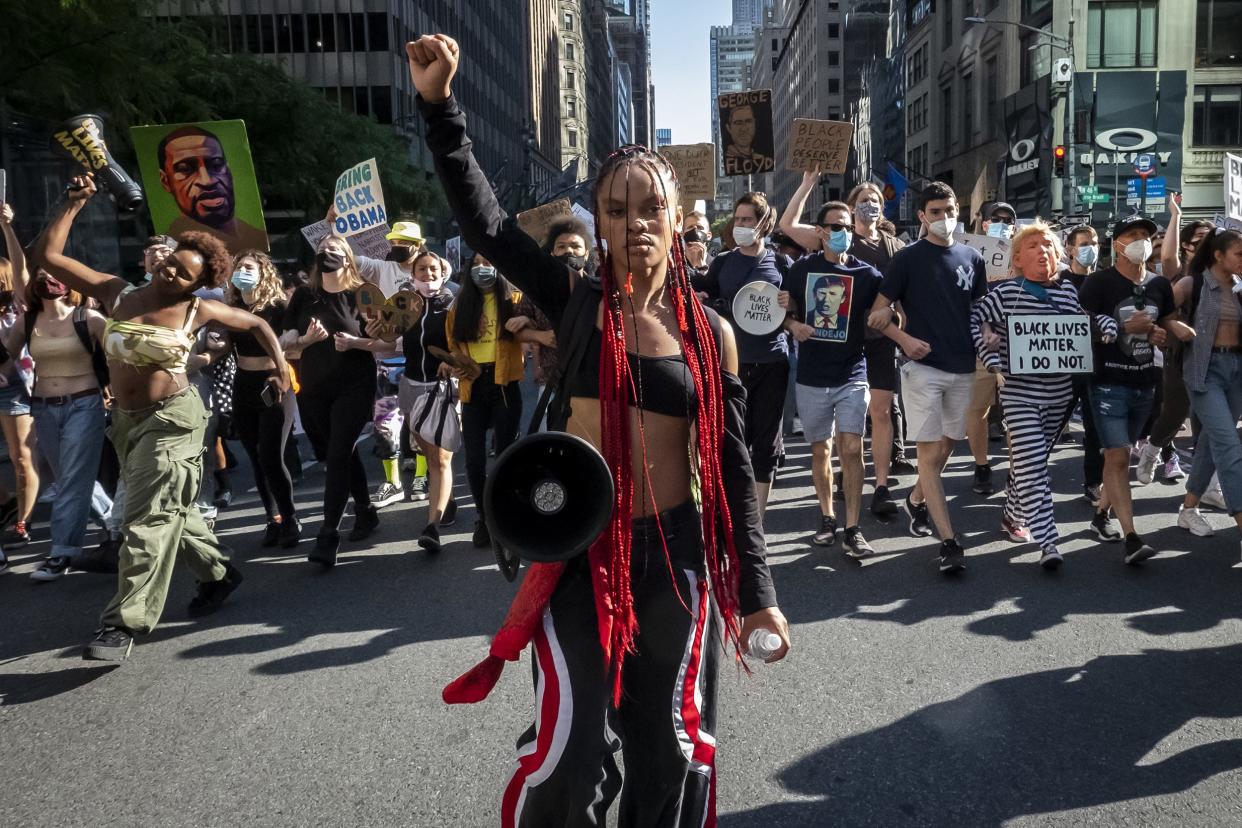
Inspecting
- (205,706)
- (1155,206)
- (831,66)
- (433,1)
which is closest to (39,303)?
(205,706)

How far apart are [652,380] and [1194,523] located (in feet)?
18.4

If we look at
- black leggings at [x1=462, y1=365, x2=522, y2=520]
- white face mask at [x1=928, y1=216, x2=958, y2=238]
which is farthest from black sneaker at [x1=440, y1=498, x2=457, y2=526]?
white face mask at [x1=928, y1=216, x2=958, y2=238]

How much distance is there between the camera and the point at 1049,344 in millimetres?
5875

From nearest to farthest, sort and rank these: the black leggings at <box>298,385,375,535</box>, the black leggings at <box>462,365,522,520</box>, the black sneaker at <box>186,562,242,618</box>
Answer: the black sneaker at <box>186,562,242,618</box> → the black leggings at <box>298,385,375,535</box> → the black leggings at <box>462,365,522,520</box>

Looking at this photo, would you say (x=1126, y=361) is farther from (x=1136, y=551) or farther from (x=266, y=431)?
(x=266, y=431)

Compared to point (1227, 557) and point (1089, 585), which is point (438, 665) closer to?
point (1089, 585)

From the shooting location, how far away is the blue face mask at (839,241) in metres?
6.29

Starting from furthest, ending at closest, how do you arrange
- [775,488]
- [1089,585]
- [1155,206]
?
1. [1155,206]
2. [775,488]
3. [1089,585]

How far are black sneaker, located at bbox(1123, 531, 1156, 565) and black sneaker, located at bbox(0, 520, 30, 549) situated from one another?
23.0 ft

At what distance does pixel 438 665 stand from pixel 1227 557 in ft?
15.3

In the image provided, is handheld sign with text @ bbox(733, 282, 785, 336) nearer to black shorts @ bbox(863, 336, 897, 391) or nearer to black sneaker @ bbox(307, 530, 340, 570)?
black shorts @ bbox(863, 336, 897, 391)

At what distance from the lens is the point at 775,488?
8.38 metres

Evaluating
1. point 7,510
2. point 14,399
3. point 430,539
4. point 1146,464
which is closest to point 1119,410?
point 1146,464

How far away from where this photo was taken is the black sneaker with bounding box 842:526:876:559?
615 cm
